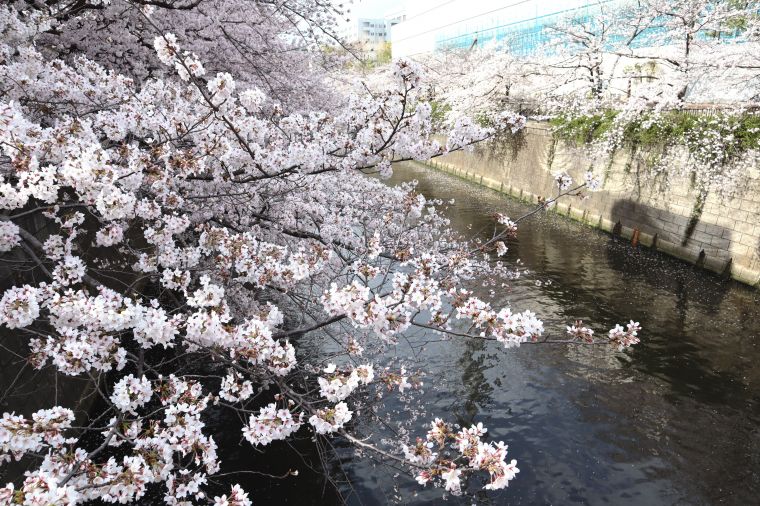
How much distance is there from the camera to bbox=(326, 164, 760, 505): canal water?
706 cm

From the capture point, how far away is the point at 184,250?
5.20 m

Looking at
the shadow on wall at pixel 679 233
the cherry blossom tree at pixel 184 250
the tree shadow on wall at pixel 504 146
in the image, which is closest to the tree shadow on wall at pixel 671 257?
the shadow on wall at pixel 679 233

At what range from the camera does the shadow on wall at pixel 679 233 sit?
14.9m

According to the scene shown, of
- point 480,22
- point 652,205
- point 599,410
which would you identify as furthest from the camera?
point 480,22

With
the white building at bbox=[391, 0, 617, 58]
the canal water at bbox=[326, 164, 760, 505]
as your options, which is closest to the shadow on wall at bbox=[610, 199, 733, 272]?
the canal water at bbox=[326, 164, 760, 505]

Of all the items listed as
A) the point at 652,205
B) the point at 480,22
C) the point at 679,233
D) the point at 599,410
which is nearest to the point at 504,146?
the point at 652,205

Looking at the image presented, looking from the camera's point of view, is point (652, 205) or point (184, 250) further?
point (652, 205)

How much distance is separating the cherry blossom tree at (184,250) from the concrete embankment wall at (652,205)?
463 inches

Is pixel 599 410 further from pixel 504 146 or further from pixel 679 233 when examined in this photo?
pixel 504 146

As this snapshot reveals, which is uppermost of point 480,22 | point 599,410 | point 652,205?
point 480,22

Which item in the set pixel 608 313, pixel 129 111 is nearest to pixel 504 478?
pixel 129 111

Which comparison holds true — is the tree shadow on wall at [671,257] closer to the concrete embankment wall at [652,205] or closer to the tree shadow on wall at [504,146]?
the concrete embankment wall at [652,205]

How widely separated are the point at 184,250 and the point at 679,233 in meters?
16.7

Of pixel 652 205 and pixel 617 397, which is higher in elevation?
pixel 652 205
